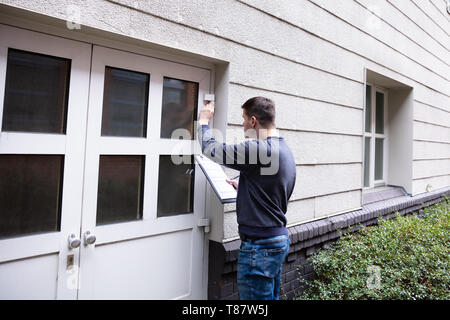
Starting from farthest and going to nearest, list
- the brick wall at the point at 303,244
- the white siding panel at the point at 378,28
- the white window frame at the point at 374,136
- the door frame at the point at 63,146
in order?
the white window frame at the point at 374,136 → the white siding panel at the point at 378,28 → the brick wall at the point at 303,244 → the door frame at the point at 63,146

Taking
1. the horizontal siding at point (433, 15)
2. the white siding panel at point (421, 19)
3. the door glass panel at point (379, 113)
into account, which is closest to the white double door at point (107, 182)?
the door glass panel at point (379, 113)

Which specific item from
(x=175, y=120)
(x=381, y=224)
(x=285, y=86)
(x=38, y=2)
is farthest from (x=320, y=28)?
(x=38, y=2)

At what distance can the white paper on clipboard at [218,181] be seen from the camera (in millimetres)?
2258

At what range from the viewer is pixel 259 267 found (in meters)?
2.05

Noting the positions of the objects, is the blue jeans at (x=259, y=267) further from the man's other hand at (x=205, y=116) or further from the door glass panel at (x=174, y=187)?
the man's other hand at (x=205, y=116)

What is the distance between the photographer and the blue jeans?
2051 millimetres

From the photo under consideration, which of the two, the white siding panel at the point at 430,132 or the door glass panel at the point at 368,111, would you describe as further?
the white siding panel at the point at 430,132

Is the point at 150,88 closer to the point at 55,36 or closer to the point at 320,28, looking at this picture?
the point at 55,36

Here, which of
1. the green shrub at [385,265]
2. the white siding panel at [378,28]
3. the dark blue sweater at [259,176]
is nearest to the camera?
the dark blue sweater at [259,176]

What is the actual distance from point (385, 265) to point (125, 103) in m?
3.17

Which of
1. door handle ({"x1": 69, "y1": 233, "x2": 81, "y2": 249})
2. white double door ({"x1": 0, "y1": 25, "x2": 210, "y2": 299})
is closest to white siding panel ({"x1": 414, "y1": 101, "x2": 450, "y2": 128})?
white double door ({"x1": 0, "y1": 25, "x2": 210, "y2": 299})

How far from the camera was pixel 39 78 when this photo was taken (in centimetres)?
199

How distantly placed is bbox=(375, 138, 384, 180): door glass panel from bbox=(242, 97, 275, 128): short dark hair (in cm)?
420
